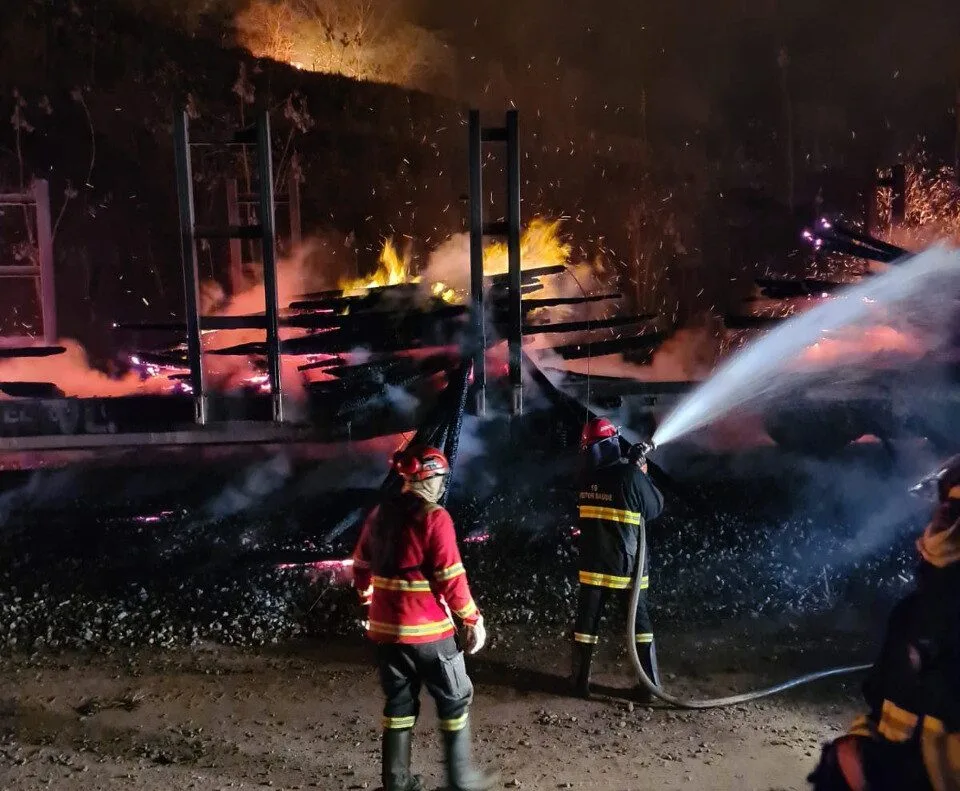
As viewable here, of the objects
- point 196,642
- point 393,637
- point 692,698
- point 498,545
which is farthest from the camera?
point 498,545

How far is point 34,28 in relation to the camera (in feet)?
45.3

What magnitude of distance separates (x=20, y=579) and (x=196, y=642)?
2136 millimetres

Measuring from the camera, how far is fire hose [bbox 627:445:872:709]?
4.63m

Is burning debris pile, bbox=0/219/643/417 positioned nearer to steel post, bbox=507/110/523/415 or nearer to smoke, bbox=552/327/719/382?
steel post, bbox=507/110/523/415

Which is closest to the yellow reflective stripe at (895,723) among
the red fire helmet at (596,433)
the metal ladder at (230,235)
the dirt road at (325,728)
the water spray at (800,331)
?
the dirt road at (325,728)

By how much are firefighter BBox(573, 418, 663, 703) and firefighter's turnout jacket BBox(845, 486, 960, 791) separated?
2.55 m

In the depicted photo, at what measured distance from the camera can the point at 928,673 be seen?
2115 mm

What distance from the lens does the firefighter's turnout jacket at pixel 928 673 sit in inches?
80.9

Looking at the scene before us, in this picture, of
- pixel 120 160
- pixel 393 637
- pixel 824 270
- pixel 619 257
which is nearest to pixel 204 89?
pixel 120 160

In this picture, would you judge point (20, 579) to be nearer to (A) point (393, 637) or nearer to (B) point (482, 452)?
(B) point (482, 452)

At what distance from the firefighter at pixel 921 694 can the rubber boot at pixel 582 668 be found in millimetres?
2621

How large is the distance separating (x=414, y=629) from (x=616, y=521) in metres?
1.73

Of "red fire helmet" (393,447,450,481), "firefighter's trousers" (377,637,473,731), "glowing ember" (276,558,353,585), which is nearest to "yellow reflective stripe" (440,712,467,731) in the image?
"firefighter's trousers" (377,637,473,731)

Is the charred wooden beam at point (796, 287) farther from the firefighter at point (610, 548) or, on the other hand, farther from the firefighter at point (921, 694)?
the firefighter at point (921, 694)
